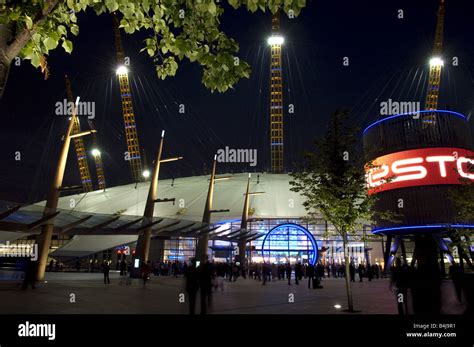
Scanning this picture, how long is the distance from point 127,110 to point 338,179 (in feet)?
326

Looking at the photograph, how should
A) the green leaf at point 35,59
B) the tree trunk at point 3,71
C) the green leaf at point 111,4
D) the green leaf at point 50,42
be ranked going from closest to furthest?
the tree trunk at point 3,71
the green leaf at point 111,4
the green leaf at point 35,59
the green leaf at point 50,42

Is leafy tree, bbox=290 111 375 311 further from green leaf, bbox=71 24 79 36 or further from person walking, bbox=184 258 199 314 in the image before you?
green leaf, bbox=71 24 79 36

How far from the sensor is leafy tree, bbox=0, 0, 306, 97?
513 cm

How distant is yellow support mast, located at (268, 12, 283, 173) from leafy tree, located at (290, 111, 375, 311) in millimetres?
77818

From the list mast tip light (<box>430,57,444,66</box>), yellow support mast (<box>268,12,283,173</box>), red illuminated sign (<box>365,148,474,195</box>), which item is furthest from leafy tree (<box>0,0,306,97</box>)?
mast tip light (<box>430,57,444,66</box>)

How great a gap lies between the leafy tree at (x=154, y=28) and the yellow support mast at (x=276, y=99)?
88146 mm

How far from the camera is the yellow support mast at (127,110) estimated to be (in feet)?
A: 350

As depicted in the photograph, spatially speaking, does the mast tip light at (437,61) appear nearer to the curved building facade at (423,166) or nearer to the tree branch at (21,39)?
the curved building facade at (423,166)

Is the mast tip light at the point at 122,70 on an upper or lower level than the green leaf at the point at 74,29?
upper

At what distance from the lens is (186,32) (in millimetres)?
6773

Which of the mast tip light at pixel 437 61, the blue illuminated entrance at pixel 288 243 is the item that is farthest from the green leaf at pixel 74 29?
the mast tip light at pixel 437 61
